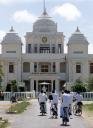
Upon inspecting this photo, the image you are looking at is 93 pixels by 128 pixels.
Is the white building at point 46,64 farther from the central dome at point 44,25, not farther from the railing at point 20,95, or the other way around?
the railing at point 20,95

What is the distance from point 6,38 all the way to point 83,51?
1433 centimetres

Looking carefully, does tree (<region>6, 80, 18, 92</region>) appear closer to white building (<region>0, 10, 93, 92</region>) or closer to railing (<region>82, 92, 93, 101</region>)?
white building (<region>0, 10, 93, 92</region>)

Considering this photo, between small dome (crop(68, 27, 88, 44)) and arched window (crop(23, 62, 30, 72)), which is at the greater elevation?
small dome (crop(68, 27, 88, 44))

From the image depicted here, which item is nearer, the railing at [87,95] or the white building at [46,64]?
the railing at [87,95]

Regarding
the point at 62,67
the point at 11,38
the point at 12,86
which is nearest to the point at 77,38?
the point at 62,67

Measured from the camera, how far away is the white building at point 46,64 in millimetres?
97188

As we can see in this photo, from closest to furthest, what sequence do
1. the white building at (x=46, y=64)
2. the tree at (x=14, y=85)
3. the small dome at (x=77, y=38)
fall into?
the tree at (x=14, y=85) < the white building at (x=46, y=64) < the small dome at (x=77, y=38)

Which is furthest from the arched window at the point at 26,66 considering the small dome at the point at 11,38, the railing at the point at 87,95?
the railing at the point at 87,95

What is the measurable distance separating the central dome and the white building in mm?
1657

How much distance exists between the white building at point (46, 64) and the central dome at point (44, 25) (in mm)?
1657

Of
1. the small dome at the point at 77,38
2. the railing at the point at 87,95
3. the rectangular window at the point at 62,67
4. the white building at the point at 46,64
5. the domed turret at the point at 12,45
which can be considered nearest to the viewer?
the railing at the point at 87,95

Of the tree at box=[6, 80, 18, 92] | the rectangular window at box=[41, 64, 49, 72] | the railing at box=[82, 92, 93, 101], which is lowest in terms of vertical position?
the railing at box=[82, 92, 93, 101]

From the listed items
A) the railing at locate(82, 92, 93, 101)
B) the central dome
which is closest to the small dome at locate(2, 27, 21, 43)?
the central dome

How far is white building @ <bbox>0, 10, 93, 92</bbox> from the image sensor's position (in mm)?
97188
